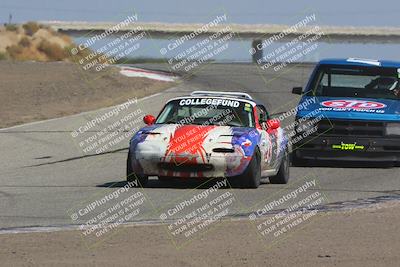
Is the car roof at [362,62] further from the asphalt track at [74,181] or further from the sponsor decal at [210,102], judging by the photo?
the sponsor decal at [210,102]

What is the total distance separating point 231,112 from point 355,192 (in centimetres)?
206

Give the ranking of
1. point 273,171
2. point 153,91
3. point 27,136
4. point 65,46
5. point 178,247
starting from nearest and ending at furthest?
point 178,247 < point 273,171 < point 27,136 < point 153,91 < point 65,46

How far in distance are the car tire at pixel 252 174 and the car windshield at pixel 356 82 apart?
14.5 feet

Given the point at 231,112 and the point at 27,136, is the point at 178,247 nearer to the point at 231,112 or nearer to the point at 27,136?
the point at 231,112

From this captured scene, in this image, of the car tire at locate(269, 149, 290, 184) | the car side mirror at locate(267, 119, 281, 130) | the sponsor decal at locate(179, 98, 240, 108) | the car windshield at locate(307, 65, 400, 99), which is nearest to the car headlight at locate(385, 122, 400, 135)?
the car windshield at locate(307, 65, 400, 99)

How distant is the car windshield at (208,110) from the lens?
13.9 m

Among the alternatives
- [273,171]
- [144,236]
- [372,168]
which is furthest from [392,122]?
[144,236]

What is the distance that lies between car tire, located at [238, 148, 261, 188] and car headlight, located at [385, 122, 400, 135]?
12.8ft

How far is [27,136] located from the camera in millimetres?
20984

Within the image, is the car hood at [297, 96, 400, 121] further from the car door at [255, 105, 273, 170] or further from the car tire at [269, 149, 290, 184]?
the car door at [255, 105, 273, 170]

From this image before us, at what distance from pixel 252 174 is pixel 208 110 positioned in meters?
1.51

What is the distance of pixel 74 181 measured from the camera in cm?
1475

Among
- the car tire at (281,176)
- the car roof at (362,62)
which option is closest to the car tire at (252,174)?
the car tire at (281,176)

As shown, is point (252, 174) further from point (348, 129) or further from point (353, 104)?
point (353, 104)
